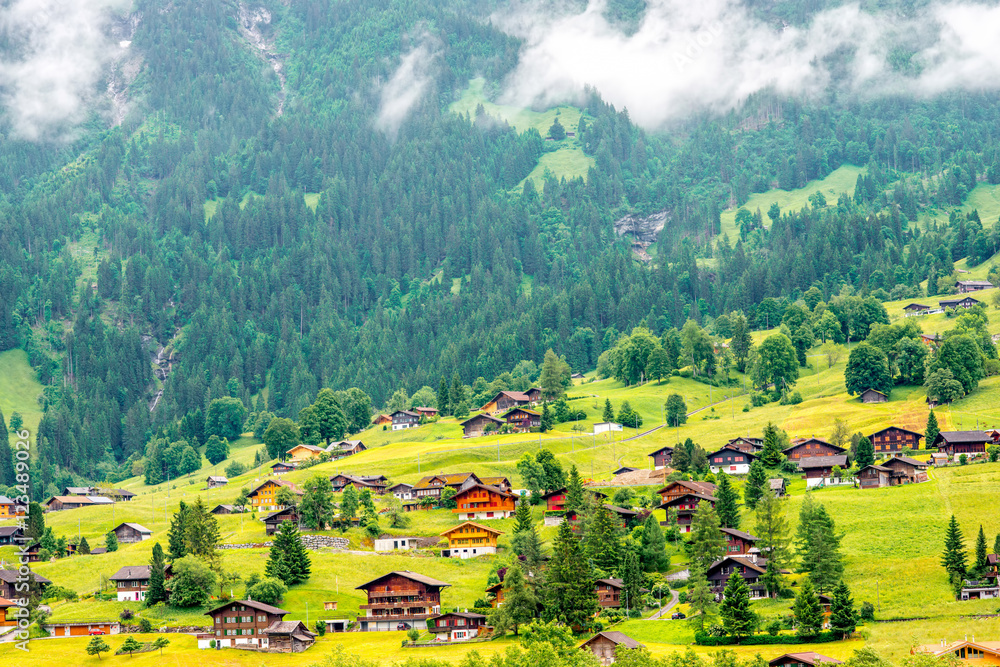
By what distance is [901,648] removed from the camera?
85812 mm

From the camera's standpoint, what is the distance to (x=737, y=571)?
347 feet

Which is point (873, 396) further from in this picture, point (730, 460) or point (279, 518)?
point (279, 518)

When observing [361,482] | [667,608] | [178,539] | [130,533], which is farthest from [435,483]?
[667,608]

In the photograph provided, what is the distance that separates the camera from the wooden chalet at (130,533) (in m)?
147

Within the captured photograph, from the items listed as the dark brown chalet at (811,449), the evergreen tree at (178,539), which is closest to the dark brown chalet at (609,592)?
the evergreen tree at (178,539)

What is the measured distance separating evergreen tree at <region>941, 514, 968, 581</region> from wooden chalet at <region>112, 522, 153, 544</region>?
303ft

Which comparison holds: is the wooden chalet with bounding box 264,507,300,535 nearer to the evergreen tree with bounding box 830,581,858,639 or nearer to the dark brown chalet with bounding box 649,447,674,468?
the dark brown chalet with bounding box 649,447,674,468

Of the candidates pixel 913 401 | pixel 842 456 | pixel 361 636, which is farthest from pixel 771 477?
pixel 361 636

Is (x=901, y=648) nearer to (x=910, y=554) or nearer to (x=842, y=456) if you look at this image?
(x=910, y=554)

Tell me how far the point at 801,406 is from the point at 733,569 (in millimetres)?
77552

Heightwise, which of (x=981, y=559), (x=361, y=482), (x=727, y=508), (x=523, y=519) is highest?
(x=361, y=482)

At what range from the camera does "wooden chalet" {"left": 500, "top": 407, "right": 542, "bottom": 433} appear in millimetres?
187000

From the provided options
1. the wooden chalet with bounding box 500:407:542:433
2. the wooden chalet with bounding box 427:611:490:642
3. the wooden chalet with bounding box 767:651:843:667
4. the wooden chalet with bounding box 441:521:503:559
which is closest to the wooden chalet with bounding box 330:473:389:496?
the wooden chalet with bounding box 441:521:503:559

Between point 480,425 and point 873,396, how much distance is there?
196 ft
